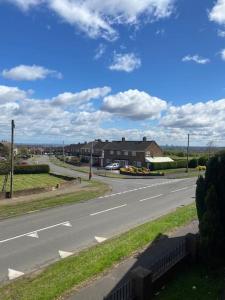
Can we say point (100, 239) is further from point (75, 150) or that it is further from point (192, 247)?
point (75, 150)

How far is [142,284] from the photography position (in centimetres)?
909

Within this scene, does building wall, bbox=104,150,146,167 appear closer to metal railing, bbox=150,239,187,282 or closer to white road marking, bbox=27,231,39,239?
white road marking, bbox=27,231,39,239

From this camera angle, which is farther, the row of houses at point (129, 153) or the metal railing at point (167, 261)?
the row of houses at point (129, 153)

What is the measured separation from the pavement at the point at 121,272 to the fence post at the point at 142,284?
3.35ft

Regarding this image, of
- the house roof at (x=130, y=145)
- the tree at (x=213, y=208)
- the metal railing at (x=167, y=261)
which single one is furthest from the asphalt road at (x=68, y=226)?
the house roof at (x=130, y=145)

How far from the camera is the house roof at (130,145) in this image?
77688 mm

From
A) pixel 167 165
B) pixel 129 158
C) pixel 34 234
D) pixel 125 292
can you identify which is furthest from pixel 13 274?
pixel 129 158

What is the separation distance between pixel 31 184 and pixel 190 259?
34073mm

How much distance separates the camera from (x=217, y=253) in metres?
11.7

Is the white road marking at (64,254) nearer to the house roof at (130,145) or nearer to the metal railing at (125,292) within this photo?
the metal railing at (125,292)

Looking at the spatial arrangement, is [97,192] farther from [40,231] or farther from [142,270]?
[142,270]

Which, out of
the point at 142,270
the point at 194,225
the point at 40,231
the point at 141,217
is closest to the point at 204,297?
the point at 142,270

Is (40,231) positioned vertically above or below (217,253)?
below

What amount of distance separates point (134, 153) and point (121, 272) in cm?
6707
